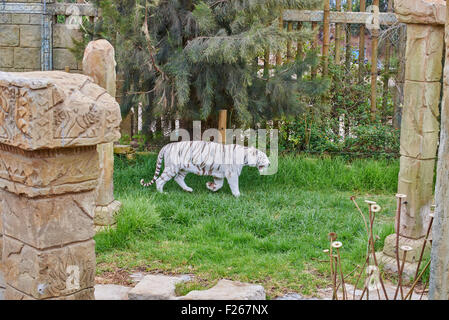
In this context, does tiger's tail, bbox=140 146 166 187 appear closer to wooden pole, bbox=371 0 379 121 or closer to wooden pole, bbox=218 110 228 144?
wooden pole, bbox=218 110 228 144

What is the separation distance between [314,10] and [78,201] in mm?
5740

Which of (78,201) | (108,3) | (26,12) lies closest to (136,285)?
(78,201)

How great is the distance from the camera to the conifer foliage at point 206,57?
7.32 meters

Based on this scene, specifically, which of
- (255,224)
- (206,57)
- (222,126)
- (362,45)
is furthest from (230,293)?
(362,45)

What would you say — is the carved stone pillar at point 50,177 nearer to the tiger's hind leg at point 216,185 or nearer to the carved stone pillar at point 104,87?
the carved stone pillar at point 104,87

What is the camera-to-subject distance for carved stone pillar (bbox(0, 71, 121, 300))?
3.36 meters

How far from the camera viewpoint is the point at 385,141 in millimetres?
8484

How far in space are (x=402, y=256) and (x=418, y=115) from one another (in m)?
1.14

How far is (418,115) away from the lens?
5.03m

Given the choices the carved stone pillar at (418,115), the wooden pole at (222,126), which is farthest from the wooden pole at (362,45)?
the carved stone pillar at (418,115)

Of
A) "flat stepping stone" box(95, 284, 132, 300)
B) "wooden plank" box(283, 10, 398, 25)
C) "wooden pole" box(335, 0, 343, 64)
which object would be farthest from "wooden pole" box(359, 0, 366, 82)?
"flat stepping stone" box(95, 284, 132, 300)

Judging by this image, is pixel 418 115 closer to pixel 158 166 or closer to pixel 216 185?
→ pixel 216 185

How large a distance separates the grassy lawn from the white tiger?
0.72 feet

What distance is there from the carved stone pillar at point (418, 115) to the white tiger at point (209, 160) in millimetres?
2421
